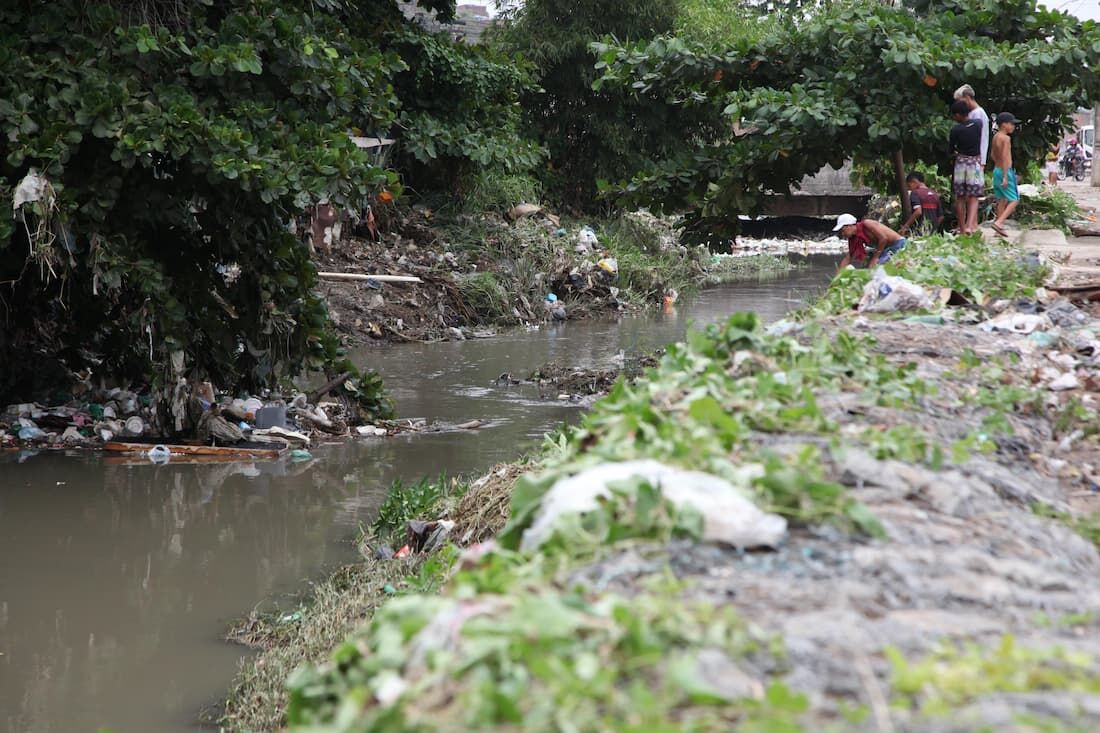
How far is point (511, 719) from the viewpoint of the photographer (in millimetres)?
1826

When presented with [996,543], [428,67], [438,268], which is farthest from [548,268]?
[996,543]

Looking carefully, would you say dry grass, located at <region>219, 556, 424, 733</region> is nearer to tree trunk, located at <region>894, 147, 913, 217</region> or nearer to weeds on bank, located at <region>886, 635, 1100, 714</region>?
weeds on bank, located at <region>886, 635, 1100, 714</region>

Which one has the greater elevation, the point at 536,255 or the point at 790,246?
the point at 536,255

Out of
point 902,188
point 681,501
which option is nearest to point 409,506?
point 681,501

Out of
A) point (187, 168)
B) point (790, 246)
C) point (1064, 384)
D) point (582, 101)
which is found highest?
point (582, 101)

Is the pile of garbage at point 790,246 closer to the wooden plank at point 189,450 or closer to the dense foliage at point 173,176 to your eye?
the dense foliage at point 173,176

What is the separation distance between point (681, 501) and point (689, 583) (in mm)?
290

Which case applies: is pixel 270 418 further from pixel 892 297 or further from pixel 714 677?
pixel 714 677

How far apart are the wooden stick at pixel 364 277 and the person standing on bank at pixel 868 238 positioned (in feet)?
24.2

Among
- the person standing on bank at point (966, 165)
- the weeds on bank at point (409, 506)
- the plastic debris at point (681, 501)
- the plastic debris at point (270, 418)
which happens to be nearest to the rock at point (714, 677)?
the plastic debris at point (681, 501)

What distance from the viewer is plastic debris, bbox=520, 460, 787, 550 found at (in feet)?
8.21

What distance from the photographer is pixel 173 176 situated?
8.64 m

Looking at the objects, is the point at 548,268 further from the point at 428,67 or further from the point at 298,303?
the point at 298,303

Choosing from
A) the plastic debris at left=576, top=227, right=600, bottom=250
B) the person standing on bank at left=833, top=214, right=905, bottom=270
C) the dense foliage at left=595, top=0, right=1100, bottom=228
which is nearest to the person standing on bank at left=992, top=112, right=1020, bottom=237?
the dense foliage at left=595, top=0, right=1100, bottom=228
